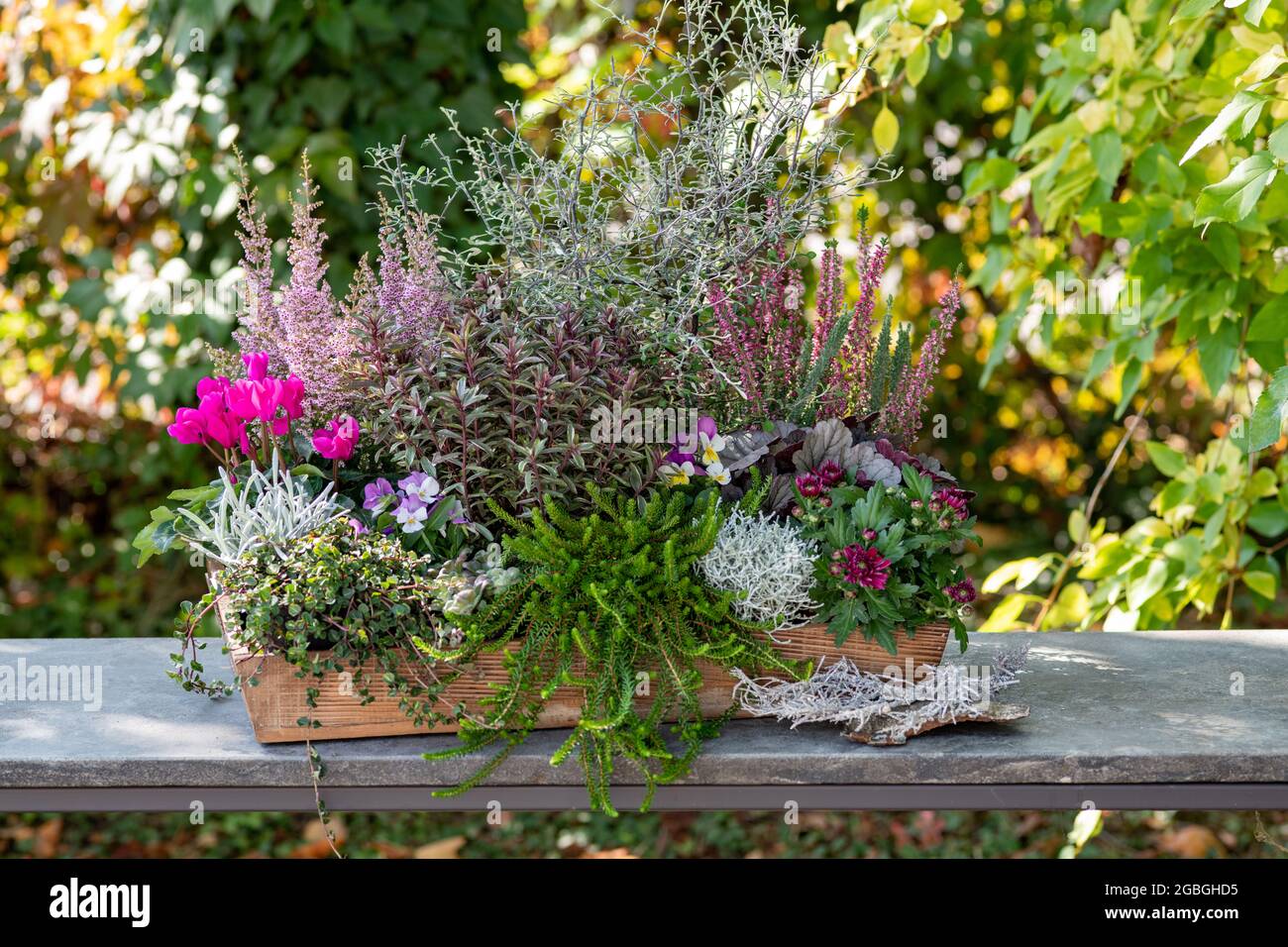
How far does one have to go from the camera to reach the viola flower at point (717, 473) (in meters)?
1.74

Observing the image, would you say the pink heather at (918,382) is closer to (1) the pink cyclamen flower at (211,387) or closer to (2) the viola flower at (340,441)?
(2) the viola flower at (340,441)

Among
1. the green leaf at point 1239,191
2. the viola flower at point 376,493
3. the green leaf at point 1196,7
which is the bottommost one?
the viola flower at point 376,493

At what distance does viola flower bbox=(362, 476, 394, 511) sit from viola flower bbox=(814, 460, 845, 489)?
2.03 ft

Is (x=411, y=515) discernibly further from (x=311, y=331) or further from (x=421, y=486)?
(x=311, y=331)

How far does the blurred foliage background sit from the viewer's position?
2.42 metres

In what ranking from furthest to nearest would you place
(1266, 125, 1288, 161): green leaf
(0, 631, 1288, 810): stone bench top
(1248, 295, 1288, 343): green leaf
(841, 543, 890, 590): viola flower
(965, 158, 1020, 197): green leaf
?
(965, 158, 1020, 197): green leaf
(1248, 295, 1288, 343): green leaf
(841, 543, 890, 590): viola flower
(0, 631, 1288, 810): stone bench top
(1266, 125, 1288, 161): green leaf

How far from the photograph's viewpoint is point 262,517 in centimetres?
163

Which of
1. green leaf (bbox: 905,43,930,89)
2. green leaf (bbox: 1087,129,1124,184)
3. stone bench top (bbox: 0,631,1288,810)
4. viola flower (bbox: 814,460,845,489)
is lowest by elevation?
stone bench top (bbox: 0,631,1288,810)

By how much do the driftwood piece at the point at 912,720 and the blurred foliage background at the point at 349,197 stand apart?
97 cm

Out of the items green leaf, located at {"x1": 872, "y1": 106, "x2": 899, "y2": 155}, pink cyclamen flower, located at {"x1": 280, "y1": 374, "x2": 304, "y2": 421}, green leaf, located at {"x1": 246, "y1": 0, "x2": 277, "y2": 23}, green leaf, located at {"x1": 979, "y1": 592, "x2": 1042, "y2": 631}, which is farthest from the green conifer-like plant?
green leaf, located at {"x1": 246, "y1": 0, "x2": 277, "y2": 23}

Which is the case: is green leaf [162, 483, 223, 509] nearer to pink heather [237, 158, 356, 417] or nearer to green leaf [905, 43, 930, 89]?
pink heather [237, 158, 356, 417]

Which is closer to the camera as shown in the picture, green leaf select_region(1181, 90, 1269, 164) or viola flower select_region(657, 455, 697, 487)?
green leaf select_region(1181, 90, 1269, 164)

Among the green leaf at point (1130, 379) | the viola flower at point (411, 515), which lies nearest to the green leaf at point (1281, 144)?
the green leaf at point (1130, 379)
